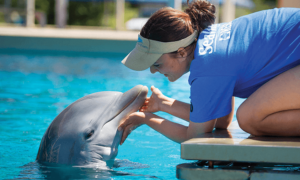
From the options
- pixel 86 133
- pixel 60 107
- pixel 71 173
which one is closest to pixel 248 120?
pixel 86 133

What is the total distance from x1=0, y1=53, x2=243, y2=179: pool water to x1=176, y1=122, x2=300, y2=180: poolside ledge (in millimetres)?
874

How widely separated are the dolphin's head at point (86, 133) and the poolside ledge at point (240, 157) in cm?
93

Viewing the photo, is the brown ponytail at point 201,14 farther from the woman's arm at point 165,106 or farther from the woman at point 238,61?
the woman's arm at point 165,106

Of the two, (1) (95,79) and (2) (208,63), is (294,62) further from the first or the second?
(1) (95,79)

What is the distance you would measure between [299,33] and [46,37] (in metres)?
12.2

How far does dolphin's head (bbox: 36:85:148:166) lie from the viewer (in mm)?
2920

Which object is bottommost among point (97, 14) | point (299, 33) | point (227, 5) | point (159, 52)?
point (97, 14)

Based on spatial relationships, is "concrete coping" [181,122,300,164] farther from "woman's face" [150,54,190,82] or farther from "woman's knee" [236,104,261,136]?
"woman's face" [150,54,190,82]

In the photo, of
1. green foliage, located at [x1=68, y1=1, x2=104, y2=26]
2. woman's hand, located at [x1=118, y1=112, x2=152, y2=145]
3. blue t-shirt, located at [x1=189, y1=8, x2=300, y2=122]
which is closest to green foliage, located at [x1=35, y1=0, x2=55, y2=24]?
green foliage, located at [x1=68, y1=1, x2=104, y2=26]

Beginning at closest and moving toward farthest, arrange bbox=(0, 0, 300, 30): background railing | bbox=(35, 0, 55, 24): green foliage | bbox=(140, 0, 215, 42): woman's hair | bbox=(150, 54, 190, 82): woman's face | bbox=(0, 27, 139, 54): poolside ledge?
bbox=(140, 0, 215, 42): woman's hair → bbox=(150, 54, 190, 82): woman's face → bbox=(0, 27, 139, 54): poolside ledge → bbox=(0, 0, 300, 30): background railing → bbox=(35, 0, 55, 24): green foliage

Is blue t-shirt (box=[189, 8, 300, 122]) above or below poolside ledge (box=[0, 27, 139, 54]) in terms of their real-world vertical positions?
above

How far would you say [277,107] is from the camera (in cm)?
246

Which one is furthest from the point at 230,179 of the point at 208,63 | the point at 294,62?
the point at 294,62

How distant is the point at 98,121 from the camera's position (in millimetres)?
3002
